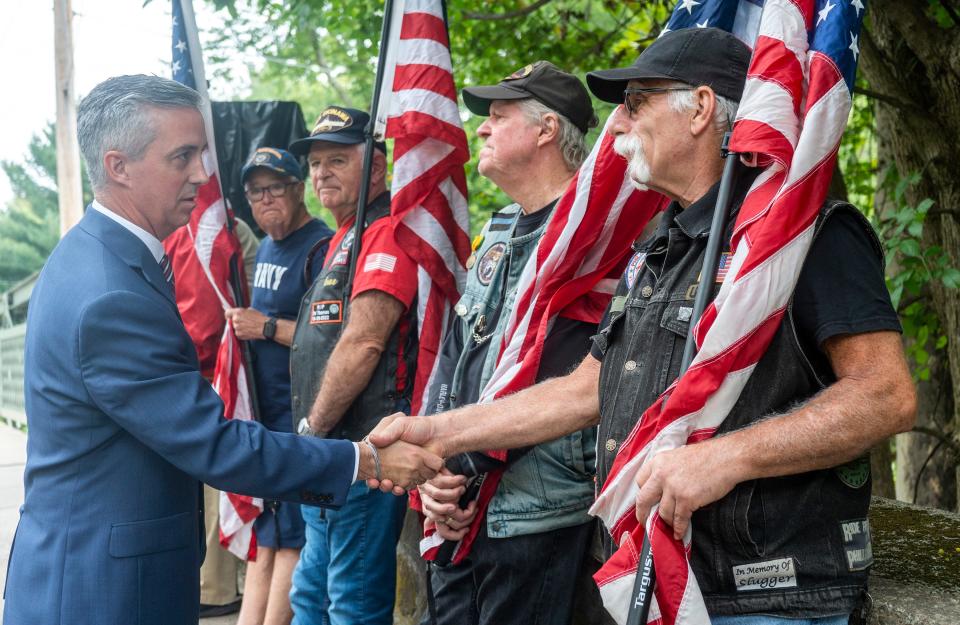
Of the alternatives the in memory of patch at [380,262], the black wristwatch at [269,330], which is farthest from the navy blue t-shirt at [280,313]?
the in memory of patch at [380,262]

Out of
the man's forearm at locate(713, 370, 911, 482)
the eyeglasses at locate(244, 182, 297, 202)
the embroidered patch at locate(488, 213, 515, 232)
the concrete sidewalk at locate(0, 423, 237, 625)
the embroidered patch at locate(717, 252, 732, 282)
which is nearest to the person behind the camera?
the man's forearm at locate(713, 370, 911, 482)

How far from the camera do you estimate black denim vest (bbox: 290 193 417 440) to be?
4039 mm

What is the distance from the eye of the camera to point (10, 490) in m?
9.89

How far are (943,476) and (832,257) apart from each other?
17.1 feet

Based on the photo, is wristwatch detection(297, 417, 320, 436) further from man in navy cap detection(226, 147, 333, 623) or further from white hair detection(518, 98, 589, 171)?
white hair detection(518, 98, 589, 171)

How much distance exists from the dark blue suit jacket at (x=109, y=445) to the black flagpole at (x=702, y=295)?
4.07 feet

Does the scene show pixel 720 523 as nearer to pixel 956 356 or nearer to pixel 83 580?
pixel 83 580

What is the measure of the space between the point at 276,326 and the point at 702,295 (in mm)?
2886

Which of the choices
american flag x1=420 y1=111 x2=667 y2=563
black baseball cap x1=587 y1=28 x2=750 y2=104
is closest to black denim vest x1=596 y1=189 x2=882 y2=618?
black baseball cap x1=587 y1=28 x2=750 y2=104

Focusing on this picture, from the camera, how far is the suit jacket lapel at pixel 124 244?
263 cm

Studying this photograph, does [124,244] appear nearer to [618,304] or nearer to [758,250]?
[618,304]

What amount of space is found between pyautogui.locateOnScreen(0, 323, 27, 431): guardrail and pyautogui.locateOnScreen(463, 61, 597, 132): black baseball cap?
508 inches

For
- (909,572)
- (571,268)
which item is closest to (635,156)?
(571,268)

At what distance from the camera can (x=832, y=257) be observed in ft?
6.75
